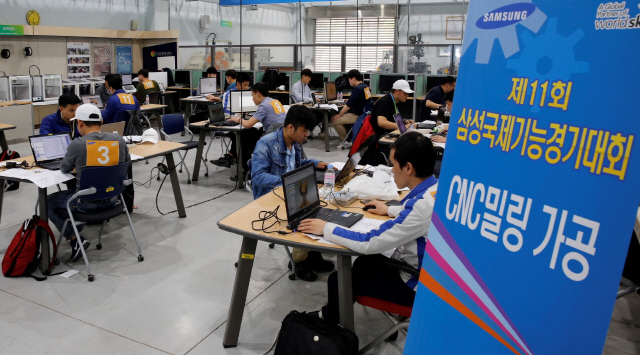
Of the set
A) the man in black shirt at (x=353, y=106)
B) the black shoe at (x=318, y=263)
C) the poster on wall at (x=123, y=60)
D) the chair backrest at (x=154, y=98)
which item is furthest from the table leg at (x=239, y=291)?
the poster on wall at (x=123, y=60)

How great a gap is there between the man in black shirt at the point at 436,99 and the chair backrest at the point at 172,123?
354 centimetres

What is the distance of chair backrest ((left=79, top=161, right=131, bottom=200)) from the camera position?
3678 mm

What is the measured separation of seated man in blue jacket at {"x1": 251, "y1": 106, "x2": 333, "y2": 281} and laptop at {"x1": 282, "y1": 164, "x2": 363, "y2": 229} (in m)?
0.53

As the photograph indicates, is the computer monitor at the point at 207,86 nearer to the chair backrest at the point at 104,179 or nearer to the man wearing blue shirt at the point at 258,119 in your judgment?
the man wearing blue shirt at the point at 258,119

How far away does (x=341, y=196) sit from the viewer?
10.5 feet

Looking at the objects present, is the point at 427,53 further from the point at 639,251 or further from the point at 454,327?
the point at 454,327

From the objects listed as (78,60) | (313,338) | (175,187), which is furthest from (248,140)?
(78,60)

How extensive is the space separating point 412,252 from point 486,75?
123 cm

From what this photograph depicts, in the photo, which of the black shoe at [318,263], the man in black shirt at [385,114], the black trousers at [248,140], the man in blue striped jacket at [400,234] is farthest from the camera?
the black trousers at [248,140]

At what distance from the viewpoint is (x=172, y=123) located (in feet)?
21.4

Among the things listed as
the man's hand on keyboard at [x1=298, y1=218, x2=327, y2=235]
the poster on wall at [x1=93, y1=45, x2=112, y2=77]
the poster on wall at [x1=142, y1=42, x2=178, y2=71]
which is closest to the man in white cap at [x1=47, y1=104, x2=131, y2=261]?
the man's hand on keyboard at [x1=298, y1=218, x2=327, y2=235]

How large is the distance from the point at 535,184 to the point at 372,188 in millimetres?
1991

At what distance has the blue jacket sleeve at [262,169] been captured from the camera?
353 centimetres

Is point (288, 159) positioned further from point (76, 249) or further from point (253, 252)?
point (76, 249)
